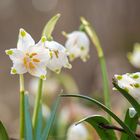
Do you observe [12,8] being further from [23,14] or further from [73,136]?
[73,136]

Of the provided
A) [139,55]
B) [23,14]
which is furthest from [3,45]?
[139,55]

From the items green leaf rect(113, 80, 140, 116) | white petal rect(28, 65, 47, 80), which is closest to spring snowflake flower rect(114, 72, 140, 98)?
green leaf rect(113, 80, 140, 116)

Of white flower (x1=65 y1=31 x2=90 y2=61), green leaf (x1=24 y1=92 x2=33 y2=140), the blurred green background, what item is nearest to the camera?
green leaf (x1=24 y1=92 x2=33 y2=140)

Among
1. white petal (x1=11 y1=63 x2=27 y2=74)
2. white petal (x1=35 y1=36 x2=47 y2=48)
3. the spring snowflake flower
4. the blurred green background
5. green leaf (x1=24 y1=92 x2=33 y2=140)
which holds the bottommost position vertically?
the blurred green background

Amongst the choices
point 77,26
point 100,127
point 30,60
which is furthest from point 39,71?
point 77,26

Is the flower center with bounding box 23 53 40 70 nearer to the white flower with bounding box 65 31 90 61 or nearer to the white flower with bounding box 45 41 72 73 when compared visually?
the white flower with bounding box 45 41 72 73

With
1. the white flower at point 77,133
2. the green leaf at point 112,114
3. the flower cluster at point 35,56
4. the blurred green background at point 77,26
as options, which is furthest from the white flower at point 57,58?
the blurred green background at point 77,26

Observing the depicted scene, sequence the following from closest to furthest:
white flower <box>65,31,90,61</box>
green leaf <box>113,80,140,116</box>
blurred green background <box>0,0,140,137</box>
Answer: green leaf <box>113,80,140,116</box>, white flower <box>65,31,90,61</box>, blurred green background <box>0,0,140,137</box>
